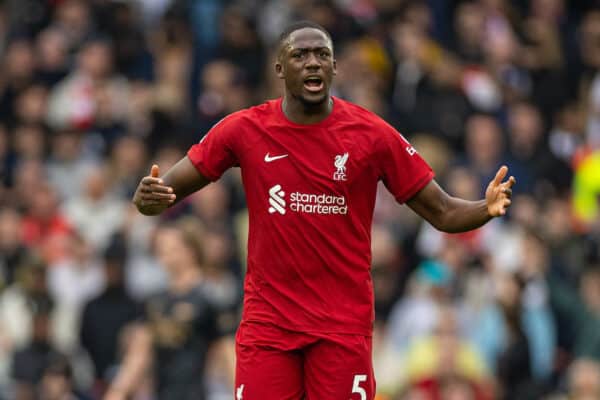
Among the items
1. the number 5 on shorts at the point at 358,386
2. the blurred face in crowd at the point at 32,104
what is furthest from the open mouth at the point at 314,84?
the blurred face in crowd at the point at 32,104

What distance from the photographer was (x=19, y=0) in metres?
18.3

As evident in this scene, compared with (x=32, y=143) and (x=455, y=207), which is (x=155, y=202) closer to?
(x=455, y=207)

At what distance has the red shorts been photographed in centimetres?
800

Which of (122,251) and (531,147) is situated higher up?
(531,147)

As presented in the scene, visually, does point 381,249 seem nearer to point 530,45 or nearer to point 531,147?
point 531,147

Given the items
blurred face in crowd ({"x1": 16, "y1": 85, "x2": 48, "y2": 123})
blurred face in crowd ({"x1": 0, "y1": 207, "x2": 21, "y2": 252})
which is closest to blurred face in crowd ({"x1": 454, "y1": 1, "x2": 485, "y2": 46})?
blurred face in crowd ({"x1": 16, "y1": 85, "x2": 48, "y2": 123})

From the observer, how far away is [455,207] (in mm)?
8242

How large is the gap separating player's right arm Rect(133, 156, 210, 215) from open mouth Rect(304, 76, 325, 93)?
73cm

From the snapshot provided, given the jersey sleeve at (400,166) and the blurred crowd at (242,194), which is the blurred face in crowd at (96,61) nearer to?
the blurred crowd at (242,194)

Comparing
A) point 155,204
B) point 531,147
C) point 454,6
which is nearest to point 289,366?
point 155,204

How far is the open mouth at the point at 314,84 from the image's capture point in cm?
802

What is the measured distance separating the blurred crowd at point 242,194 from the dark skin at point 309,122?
140 inches

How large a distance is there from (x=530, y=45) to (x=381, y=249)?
424 centimetres

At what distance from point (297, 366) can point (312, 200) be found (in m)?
0.85
